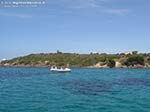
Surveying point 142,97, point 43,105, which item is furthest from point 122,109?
point 142,97

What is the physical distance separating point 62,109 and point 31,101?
764 cm

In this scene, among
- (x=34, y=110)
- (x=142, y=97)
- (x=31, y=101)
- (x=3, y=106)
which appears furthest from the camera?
(x=142, y=97)

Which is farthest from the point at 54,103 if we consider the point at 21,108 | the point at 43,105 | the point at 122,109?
the point at 122,109

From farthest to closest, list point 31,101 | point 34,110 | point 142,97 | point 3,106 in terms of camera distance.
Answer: point 142,97 → point 31,101 → point 3,106 → point 34,110

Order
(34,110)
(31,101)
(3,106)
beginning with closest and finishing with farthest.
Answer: (34,110)
(3,106)
(31,101)

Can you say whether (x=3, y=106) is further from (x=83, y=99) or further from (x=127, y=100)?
(x=127, y=100)

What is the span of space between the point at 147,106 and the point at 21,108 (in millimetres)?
15462

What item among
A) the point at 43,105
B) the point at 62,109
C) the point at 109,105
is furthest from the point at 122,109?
the point at 43,105

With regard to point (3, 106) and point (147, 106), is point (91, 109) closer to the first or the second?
point (147, 106)

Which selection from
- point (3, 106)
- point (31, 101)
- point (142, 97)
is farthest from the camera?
point (142, 97)

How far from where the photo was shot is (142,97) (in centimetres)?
5297

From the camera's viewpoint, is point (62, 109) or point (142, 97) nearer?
point (62, 109)

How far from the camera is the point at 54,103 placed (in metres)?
45.2

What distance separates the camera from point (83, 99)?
162 ft
